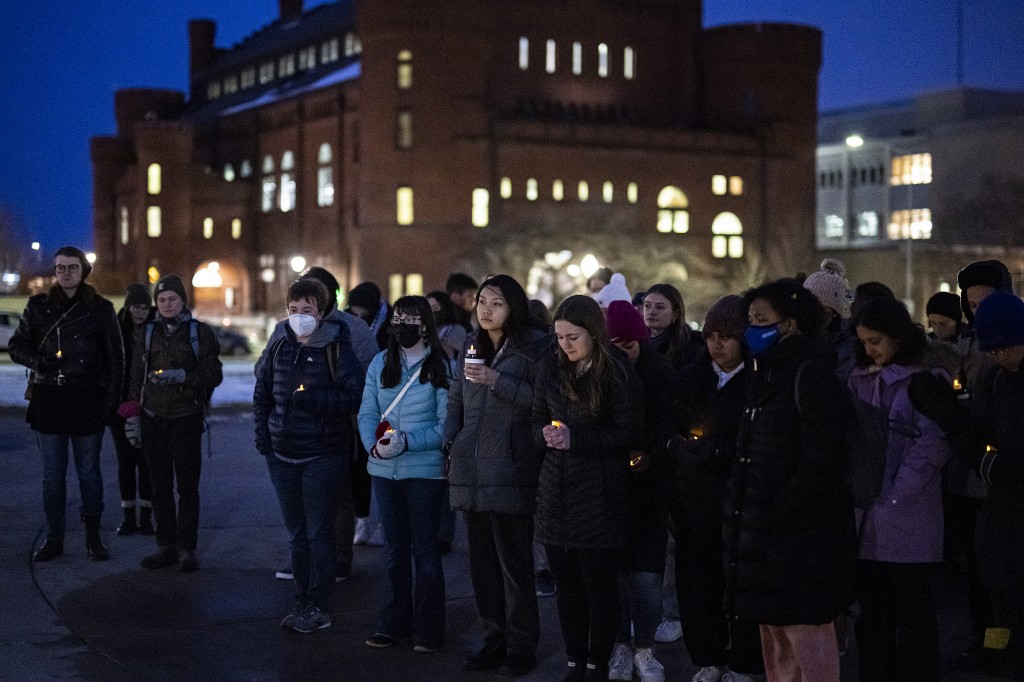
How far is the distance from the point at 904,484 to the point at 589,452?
168cm

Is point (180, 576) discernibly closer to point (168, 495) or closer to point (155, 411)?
point (168, 495)

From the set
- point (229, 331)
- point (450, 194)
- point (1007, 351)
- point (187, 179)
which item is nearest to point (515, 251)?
point (450, 194)

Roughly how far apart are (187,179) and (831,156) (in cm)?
4521

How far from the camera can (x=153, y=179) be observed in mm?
82625

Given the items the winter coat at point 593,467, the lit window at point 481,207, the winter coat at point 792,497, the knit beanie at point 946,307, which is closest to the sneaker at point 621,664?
the winter coat at point 593,467

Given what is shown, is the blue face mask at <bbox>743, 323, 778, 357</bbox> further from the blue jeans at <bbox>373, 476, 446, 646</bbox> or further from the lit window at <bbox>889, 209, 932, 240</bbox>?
the lit window at <bbox>889, 209, 932, 240</bbox>

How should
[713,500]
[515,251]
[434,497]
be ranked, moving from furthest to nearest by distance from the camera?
[515,251], [434,497], [713,500]

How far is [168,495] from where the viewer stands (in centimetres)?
1055

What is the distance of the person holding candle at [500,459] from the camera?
774 cm

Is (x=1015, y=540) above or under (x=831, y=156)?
under

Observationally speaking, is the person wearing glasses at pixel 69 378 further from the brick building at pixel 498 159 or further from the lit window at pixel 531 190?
the lit window at pixel 531 190

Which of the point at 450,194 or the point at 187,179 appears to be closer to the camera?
the point at 450,194

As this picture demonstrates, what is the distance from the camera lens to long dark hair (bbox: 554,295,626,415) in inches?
285

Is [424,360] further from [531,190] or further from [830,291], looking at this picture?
[531,190]
